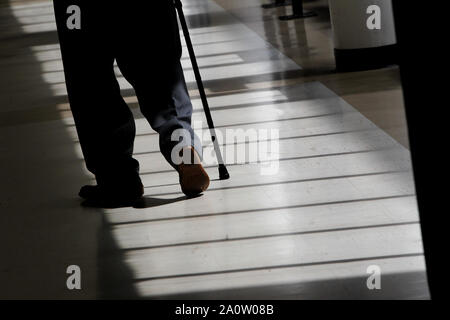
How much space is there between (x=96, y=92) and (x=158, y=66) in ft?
0.95

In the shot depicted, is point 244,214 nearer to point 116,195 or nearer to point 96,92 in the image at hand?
point 116,195

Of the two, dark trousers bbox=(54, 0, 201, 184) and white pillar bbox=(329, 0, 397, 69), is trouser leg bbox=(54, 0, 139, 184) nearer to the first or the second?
dark trousers bbox=(54, 0, 201, 184)

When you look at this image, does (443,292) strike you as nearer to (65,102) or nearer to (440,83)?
(440,83)

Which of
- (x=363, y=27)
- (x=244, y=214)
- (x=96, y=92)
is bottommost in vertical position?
(x=244, y=214)

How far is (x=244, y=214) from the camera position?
3.61m

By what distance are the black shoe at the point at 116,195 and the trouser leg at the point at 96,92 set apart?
1.7 inches

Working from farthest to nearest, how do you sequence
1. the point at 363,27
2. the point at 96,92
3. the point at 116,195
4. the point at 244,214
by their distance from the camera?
1. the point at 363,27
2. the point at 116,195
3. the point at 96,92
4. the point at 244,214

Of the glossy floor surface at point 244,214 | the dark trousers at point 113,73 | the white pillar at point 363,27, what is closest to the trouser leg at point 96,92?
the dark trousers at point 113,73

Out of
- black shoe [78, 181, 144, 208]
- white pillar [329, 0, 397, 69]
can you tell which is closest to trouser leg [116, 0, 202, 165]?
black shoe [78, 181, 144, 208]

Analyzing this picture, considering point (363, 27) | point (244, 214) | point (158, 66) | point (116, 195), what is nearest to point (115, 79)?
point (158, 66)

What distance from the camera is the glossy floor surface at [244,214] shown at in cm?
295

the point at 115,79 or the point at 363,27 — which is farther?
the point at 363,27
